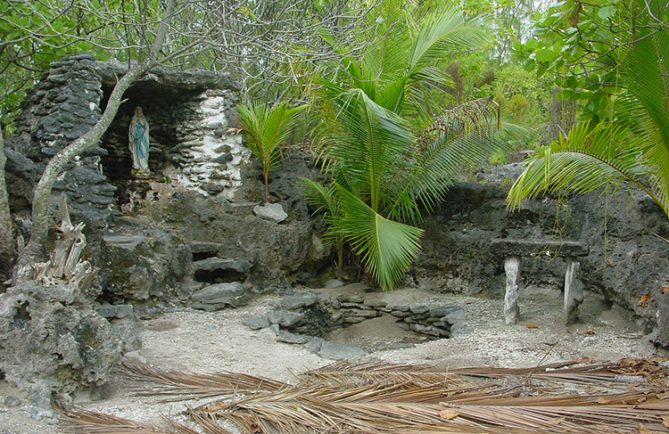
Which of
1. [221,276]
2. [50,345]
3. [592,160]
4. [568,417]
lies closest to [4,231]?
[50,345]

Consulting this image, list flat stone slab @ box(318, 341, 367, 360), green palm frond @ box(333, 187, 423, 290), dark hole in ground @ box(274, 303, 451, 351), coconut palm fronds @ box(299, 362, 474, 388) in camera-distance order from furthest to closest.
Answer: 1. dark hole in ground @ box(274, 303, 451, 351)
2. green palm frond @ box(333, 187, 423, 290)
3. flat stone slab @ box(318, 341, 367, 360)
4. coconut palm fronds @ box(299, 362, 474, 388)

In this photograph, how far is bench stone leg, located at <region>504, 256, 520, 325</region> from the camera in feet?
21.2

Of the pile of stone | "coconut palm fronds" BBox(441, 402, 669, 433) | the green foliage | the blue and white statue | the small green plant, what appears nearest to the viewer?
"coconut palm fronds" BBox(441, 402, 669, 433)

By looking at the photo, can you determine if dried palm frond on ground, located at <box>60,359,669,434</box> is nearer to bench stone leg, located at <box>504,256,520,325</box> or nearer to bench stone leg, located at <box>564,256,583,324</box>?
bench stone leg, located at <box>564,256,583,324</box>

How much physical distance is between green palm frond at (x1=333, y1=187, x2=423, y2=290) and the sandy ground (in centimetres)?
89

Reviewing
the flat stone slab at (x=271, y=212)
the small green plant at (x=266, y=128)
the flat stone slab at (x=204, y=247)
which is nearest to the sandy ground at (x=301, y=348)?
the flat stone slab at (x=204, y=247)

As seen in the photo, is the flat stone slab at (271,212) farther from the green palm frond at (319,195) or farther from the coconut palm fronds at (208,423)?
the coconut palm fronds at (208,423)

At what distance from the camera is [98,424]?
3.45 meters

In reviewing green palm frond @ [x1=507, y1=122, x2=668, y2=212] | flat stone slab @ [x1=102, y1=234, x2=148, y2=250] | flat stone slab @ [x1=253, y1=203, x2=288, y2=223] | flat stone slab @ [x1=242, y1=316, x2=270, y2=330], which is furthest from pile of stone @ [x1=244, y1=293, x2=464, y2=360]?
green palm frond @ [x1=507, y1=122, x2=668, y2=212]

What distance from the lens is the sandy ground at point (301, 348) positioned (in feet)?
13.0

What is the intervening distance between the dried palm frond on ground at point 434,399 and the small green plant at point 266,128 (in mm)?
4604

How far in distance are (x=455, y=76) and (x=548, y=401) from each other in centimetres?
754

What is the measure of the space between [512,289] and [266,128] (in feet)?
13.0

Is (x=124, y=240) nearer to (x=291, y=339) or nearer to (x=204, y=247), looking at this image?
(x=204, y=247)
